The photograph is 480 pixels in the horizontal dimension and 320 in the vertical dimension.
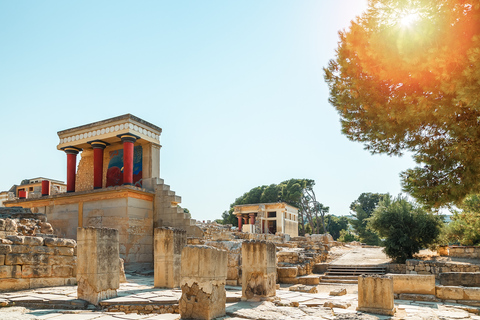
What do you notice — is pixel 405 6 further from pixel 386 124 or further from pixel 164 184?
pixel 164 184

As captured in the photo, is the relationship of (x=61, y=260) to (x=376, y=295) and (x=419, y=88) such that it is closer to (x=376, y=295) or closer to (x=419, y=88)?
(x=376, y=295)

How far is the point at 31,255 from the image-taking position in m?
8.43

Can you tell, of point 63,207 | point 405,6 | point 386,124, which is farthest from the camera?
point 63,207

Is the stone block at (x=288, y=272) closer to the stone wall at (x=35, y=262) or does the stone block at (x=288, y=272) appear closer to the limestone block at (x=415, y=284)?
the limestone block at (x=415, y=284)

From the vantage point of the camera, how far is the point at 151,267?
13570 mm

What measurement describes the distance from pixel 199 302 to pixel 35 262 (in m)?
4.89

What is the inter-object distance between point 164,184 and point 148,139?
2391 mm

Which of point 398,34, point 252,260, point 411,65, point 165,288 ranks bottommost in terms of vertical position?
point 165,288

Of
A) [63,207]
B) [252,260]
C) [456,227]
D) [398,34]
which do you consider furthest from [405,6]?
[456,227]

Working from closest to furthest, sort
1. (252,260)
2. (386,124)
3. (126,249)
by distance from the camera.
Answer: (386,124), (252,260), (126,249)

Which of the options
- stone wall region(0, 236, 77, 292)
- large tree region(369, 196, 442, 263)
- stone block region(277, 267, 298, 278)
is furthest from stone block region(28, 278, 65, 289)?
large tree region(369, 196, 442, 263)

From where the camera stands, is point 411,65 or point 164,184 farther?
point 164,184

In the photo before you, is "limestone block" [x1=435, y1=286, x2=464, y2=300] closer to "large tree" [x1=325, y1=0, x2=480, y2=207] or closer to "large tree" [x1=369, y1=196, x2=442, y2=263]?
"large tree" [x1=325, y1=0, x2=480, y2=207]

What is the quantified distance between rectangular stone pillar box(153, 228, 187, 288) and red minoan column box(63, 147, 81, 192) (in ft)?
33.1
